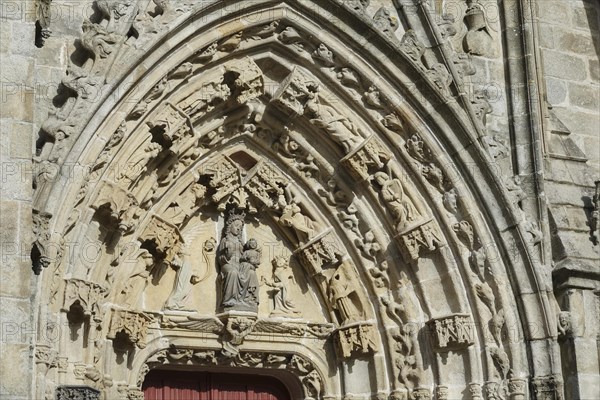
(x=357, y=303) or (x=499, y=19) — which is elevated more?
(x=499, y=19)

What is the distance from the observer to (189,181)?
10.8 meters

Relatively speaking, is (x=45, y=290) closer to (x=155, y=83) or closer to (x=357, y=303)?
(x=155, y=83)

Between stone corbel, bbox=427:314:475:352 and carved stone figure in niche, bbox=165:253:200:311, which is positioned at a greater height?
carved stone figure in niche, bbox=165:253:200:311

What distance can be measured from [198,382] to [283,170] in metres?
1.81

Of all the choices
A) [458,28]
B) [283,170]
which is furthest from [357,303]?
[458,28]

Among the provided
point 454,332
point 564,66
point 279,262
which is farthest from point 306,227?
point 564,66

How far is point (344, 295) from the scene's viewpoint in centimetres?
1102

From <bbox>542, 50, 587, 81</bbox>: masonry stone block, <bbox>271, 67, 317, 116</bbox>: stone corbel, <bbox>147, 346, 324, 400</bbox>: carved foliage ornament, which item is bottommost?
<bbox>147, 346, 324, 400</bbox>: carved foliage ornament

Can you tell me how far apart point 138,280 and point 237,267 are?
85 centimetres

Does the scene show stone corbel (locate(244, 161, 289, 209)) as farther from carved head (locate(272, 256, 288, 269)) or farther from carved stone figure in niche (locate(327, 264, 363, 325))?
carved stone figure in niche (locate(327, 264, 363, 325))

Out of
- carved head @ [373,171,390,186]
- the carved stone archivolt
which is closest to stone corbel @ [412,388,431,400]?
the carved stone archivolt

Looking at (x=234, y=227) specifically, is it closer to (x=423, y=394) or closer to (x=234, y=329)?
(x=234, y=329)

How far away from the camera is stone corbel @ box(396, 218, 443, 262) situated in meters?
10.8

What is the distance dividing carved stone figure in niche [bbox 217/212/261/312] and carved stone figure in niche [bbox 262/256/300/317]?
0.20 m
